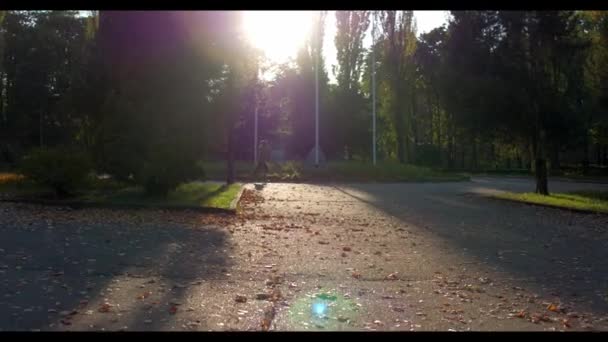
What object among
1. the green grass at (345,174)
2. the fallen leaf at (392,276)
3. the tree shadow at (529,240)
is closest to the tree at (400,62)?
the green grass at (345,174)

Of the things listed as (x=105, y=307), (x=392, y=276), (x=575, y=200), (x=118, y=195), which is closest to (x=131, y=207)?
(x=118, y=195)

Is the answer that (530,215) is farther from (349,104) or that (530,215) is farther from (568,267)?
(349,104)

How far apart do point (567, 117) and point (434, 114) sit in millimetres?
39220

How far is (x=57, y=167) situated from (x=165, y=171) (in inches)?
114

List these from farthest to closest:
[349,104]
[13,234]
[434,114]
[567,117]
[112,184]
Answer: [434,114] → [349,104] → [567,117] → [112,184] → [13,234]

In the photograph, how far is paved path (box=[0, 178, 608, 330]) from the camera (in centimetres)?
579

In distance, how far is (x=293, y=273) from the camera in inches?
316

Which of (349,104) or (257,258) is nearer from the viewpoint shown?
(257,258)

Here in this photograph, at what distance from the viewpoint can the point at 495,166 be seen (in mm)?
66875

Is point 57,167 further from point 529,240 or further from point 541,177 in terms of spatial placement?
point 541,177

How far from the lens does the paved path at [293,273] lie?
5.79 m

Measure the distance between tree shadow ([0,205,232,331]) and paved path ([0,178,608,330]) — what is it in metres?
0.02
